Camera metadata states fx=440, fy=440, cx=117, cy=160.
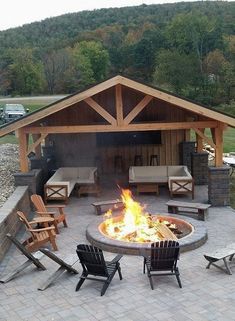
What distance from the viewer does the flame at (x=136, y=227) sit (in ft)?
31.4

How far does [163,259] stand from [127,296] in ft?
3.01

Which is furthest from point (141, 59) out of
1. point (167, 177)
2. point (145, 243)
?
point (145, 243)

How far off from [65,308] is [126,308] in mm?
977

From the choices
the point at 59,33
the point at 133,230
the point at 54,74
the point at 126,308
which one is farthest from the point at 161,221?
the point at 59,33

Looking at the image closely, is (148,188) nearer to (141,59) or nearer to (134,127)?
(134,127)

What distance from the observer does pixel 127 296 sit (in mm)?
7391

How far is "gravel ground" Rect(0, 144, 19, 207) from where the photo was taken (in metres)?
12.8

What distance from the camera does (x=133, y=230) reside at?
9.75 meters

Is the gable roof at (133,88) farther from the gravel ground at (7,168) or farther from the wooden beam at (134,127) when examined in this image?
the gravel ground at (7,168)

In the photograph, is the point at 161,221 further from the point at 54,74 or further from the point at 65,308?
the point at 54,74

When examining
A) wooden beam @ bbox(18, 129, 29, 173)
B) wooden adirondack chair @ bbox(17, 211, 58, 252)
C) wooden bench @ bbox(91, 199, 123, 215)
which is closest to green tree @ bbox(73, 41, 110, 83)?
wooden beam @ bbox(18, 129, 29, 173)

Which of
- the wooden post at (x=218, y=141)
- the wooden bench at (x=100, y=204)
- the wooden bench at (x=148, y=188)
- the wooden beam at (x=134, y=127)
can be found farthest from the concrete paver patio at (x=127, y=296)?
the wooden bench at (x=148, y=188)

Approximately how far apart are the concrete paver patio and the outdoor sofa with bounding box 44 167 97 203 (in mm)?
3885

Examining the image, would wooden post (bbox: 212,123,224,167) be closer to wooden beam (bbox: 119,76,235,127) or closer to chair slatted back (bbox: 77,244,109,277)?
wooden beam (bbox: 119,76,235,127)
